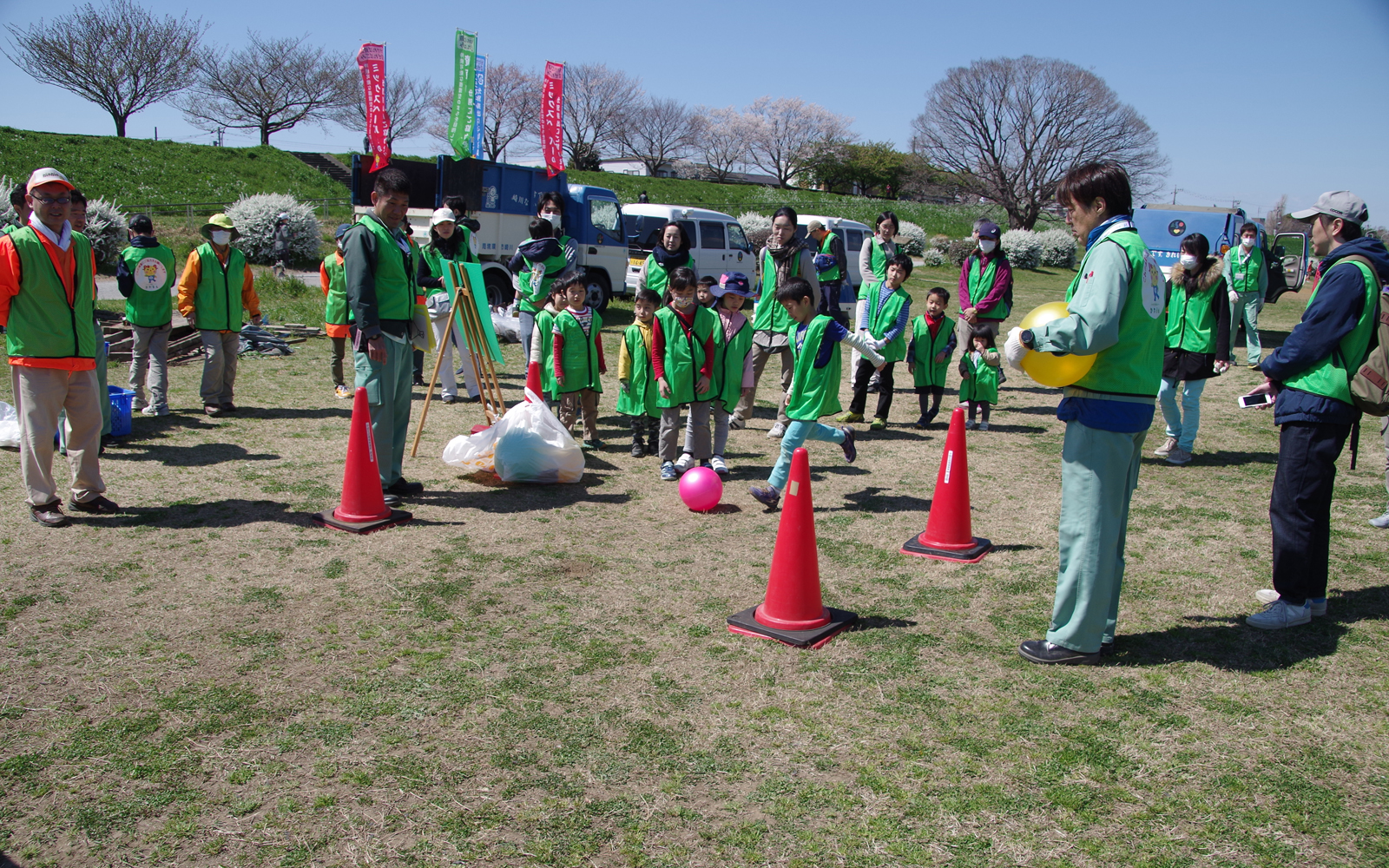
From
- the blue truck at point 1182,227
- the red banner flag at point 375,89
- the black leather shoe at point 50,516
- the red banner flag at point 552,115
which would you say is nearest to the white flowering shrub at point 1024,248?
the blue truck at point 1182,227

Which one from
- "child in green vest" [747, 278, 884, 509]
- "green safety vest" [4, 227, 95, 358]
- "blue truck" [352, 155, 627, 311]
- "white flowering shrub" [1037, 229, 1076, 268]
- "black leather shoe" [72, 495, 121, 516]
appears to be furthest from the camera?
"white flowering shrub" [1037, 229, 1076, 268]

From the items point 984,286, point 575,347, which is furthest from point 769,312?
point 984,286

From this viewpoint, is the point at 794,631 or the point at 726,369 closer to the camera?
the point at 794,631

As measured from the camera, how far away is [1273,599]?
448 centimetres

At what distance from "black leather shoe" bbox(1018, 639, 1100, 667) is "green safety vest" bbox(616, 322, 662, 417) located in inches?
154

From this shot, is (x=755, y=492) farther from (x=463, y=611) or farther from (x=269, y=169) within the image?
(x=269, y=169)

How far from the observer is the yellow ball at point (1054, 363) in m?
3.54

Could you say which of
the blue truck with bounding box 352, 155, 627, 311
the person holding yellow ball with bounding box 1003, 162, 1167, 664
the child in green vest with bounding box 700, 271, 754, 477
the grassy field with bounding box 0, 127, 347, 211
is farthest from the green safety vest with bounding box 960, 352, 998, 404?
the grassy field with bounding box 0, 127, 347, 211

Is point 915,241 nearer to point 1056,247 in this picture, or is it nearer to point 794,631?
point 1056,247

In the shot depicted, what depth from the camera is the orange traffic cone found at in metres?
4.08

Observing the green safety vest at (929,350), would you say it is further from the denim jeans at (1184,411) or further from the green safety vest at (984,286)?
the denim jeans at (1184,411)

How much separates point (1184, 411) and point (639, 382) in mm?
4687

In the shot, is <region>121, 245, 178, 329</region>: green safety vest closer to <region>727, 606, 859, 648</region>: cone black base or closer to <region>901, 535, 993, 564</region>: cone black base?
<region>727, 606, 859, 648</region>: cone black base

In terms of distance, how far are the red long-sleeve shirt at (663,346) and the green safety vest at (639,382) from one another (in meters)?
0.55
